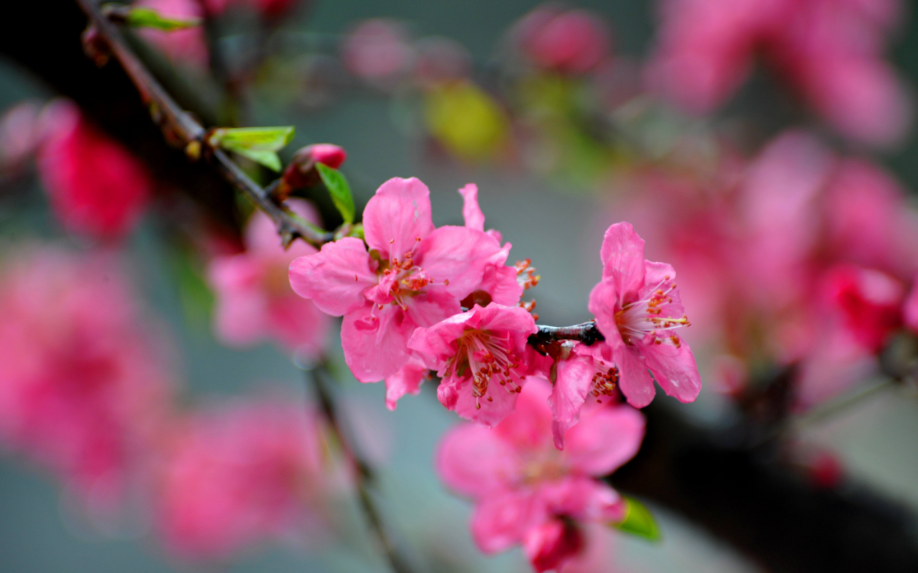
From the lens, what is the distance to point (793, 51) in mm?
845

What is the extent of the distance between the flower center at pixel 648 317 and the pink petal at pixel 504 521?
4.5 inches

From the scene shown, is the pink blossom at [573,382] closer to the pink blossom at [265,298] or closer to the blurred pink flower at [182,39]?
the pink blossom at [265,298]

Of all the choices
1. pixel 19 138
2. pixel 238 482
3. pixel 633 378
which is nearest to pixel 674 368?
pixel 633 378

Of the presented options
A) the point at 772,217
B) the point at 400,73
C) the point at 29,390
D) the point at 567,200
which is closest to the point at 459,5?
the point at 567,200

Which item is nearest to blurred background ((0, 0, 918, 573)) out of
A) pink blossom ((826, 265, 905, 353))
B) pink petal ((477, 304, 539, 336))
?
pink blossom ((826, 265, 905, 353))

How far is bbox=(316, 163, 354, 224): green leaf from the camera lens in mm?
215

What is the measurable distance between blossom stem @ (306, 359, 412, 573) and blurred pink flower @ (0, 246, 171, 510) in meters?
0.50

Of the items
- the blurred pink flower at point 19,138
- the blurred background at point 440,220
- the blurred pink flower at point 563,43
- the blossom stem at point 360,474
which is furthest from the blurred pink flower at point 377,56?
the blossom stem at point 360,474

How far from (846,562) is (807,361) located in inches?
6.7

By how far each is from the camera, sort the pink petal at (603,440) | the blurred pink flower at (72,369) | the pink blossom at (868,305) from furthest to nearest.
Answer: the blurred pink flower at (72,369), the pink blossom at (868,305), the pink petal at (603,440)

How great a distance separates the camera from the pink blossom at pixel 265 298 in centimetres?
A: 36

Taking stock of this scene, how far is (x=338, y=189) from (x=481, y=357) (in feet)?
0.28

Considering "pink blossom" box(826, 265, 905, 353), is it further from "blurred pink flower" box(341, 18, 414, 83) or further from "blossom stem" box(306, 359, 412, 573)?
"blurred pink flower" box(341, 18, 414, 83)

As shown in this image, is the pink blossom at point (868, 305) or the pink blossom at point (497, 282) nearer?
the pink blossom at point (497, 282)
